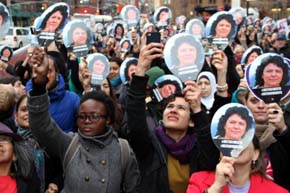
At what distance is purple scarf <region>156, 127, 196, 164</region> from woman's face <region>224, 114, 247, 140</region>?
66cm

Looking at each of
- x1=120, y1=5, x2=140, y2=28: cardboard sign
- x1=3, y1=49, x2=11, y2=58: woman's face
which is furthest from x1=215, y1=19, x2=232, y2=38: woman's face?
x1=120, y1=5, x2=140, y2=28: cardboard sign

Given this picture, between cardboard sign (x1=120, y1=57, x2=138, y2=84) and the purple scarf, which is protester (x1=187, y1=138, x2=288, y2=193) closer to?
the purple scarf

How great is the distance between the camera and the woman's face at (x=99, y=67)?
17.1 ft

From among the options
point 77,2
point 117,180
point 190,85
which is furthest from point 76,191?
point 77,2

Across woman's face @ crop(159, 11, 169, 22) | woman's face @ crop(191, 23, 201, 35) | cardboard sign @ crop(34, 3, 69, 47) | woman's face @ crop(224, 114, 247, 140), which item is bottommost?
woman's face @ crop(224, 114, 247, 140)

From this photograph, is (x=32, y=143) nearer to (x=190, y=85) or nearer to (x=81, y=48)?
(x=190, y=85)

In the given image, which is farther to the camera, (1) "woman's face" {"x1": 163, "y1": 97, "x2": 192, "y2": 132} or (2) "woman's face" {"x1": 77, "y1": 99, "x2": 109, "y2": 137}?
(1) "woman's face" {"x1": 163, "y1": 97, "x2": 192, "y2": 132}

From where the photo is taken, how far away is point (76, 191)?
2.88m

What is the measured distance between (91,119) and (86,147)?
0.17m

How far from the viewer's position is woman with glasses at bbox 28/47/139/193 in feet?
9.47

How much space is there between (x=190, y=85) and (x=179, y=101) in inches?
15.2

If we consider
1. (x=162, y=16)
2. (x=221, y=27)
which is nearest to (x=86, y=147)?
(x=221, y=27)

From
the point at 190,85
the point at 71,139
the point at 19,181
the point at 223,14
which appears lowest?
the point at 19,181

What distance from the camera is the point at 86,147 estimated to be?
9.65 feet
